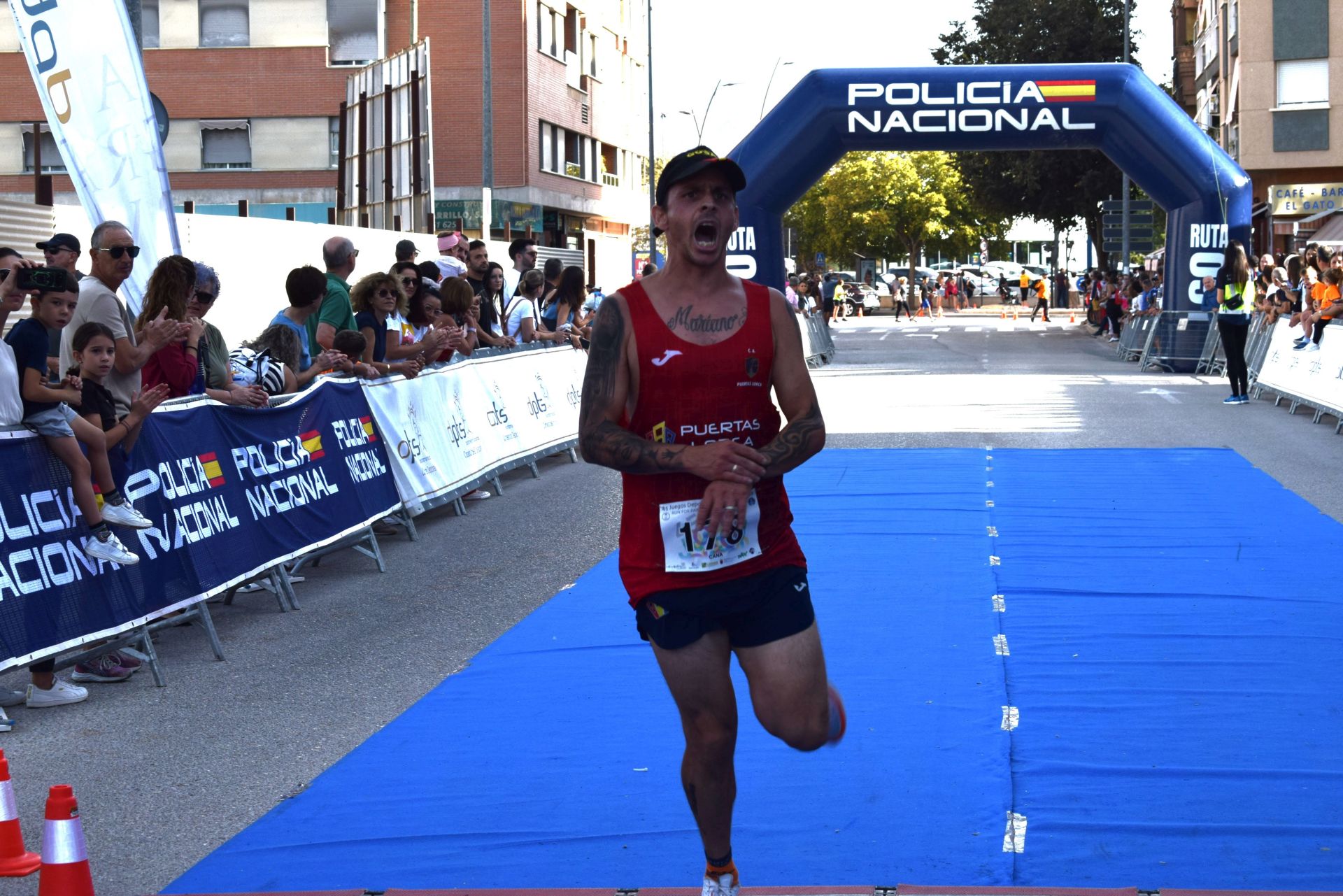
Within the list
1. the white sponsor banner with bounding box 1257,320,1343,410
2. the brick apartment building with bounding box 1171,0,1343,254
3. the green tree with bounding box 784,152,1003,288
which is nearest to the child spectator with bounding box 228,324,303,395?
the white sponsor banner with bounding box 1257,320,1343,410

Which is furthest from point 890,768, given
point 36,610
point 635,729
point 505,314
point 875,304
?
point 875,304

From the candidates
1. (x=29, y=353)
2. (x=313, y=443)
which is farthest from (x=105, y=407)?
(x=313, y=443)

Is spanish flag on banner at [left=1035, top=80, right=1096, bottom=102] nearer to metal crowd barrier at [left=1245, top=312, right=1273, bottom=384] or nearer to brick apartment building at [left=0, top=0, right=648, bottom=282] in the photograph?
metal crowd barrier at [left=1245, top=312, right=1273, bottom=384]

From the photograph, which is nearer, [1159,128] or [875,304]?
[1159,128]

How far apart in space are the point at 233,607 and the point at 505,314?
728cm

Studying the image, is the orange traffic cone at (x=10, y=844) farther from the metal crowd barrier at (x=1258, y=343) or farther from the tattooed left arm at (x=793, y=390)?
the metal crowd barrier at (x=1258, y=343)

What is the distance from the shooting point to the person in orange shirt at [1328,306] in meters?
18.3

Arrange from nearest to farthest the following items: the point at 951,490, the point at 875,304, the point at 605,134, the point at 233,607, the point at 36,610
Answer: the point at 36,610 → the point at 233,607 → the point at 951,490 → the point at 605,134 → the point at 875,304

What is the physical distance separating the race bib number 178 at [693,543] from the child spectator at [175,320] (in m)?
4.71

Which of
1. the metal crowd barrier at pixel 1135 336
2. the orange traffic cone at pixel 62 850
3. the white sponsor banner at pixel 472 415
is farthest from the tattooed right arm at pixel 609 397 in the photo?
the metal crowd barrier at pixel 1135 336

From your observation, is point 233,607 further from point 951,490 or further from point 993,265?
point 993,265

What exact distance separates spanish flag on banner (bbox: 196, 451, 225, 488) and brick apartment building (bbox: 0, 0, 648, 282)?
38139mm

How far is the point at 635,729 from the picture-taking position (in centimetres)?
632

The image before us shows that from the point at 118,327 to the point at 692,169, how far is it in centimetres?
468
